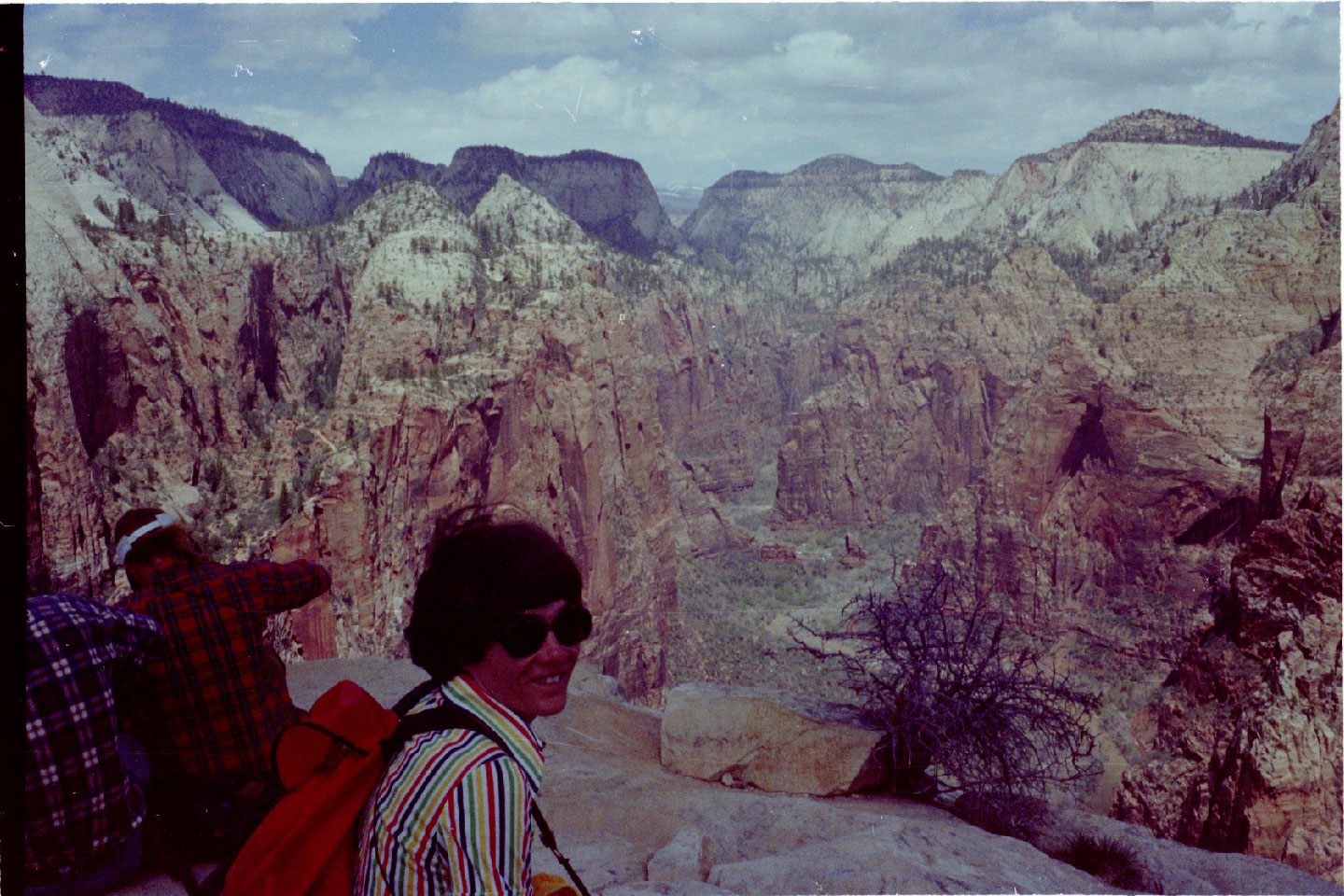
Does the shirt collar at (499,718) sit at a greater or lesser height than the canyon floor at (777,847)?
greater

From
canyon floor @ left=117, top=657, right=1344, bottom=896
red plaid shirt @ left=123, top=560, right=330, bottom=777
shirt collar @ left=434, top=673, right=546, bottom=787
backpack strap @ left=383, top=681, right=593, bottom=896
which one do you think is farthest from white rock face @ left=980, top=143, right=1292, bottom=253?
backpack strap @ left=383, top=681, right=593, bottom=896

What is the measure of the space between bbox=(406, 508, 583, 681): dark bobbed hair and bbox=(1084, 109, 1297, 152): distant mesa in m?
75.9

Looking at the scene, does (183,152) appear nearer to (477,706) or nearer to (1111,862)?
(1111,862)

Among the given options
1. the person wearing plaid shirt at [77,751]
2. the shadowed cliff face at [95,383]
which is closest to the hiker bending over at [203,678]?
the person wearing plaid shirt at [77,751]

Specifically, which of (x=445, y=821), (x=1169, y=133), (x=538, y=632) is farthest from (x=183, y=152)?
(x=1169, y=133)

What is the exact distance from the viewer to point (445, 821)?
2.14m

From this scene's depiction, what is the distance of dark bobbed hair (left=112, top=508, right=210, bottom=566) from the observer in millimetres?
4344

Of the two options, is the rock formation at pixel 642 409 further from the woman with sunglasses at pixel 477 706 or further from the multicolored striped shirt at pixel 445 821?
the multicolored striped shirt at pixel 445 821

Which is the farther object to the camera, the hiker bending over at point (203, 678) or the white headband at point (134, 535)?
the white headband at point (134, 535)

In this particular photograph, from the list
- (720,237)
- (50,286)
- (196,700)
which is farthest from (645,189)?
(196,700)

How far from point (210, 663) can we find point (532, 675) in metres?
2.55

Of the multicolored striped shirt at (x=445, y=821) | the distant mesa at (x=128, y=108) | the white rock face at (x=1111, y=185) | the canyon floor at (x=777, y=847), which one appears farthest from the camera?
the white rock face at (x=1111, y=185)

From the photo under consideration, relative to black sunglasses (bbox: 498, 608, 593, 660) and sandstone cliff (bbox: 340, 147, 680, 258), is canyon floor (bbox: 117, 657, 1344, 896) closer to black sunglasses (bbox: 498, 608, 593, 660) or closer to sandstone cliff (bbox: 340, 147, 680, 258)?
black sunglasses (bbox: 498, 608, 593, 660)

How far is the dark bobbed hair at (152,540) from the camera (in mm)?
4344
